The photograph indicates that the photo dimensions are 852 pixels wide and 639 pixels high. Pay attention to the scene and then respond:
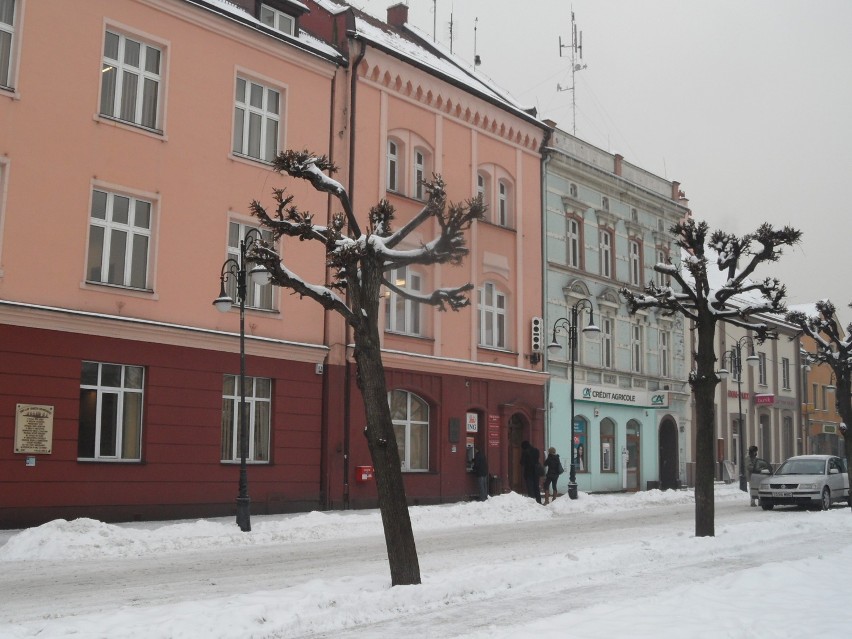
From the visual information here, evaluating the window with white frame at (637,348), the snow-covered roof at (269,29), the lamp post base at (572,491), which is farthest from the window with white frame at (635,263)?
the snow-covered roof at (269,29)

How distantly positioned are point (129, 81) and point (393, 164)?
8.92m

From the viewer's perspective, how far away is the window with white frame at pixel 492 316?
30469 millimetres

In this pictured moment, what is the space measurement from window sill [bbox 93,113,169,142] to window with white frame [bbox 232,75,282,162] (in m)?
2.23

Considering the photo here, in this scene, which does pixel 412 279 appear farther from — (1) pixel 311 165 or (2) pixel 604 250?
(1) pixel 311 165

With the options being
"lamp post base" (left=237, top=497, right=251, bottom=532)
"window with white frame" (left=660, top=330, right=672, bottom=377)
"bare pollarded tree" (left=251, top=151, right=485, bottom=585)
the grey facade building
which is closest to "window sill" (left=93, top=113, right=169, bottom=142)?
"lamp post base" (left=237, top=497, right=251, bottom=532)

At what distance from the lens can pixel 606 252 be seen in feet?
123

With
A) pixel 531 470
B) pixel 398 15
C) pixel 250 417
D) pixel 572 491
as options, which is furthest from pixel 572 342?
pixel 398 15

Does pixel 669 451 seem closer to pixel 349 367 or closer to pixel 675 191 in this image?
pixel 675 191

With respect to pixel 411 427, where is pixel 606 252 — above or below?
above

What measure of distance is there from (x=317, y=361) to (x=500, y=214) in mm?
10466

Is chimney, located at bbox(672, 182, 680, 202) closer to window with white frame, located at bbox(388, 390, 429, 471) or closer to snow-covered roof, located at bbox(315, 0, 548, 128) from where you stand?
snow-covered roof, located at bbox(315, 0, 548, 128)

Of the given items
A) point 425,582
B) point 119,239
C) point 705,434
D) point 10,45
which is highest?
point 10,45

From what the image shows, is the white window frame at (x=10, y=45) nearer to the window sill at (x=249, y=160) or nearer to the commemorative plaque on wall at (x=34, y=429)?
the window sill at (x=249, y=160)

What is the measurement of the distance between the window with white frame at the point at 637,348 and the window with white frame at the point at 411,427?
44.4ft
